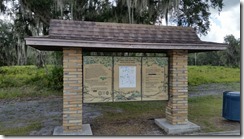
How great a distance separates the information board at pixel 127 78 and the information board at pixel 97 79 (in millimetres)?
170

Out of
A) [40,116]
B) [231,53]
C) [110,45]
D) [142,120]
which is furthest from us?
[231,53]

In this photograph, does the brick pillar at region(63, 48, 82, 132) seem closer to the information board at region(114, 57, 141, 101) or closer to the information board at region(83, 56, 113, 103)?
the information board at region(83, 56, 113, 103)

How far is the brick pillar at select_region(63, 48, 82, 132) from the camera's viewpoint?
4.58m

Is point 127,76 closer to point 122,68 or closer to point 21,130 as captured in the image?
point 122,68

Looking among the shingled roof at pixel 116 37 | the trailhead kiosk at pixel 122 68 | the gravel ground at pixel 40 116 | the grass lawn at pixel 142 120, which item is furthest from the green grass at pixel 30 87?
the shingled roof at pixel 116 37

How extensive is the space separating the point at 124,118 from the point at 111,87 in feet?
5.57

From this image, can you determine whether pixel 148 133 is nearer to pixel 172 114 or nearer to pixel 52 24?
pixel 172 114

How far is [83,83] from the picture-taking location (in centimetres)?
488

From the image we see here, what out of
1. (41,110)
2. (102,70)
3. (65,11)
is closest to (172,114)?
(102,70)

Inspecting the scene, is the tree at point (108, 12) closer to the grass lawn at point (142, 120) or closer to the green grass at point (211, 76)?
the grass lawn at point (142, 120)

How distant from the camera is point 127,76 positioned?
17.0ft

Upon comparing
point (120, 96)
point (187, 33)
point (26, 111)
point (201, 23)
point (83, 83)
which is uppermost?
point (201, 23)

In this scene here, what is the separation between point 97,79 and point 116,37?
1.04m

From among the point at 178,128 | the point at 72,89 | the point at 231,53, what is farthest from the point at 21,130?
the point at 231,53
